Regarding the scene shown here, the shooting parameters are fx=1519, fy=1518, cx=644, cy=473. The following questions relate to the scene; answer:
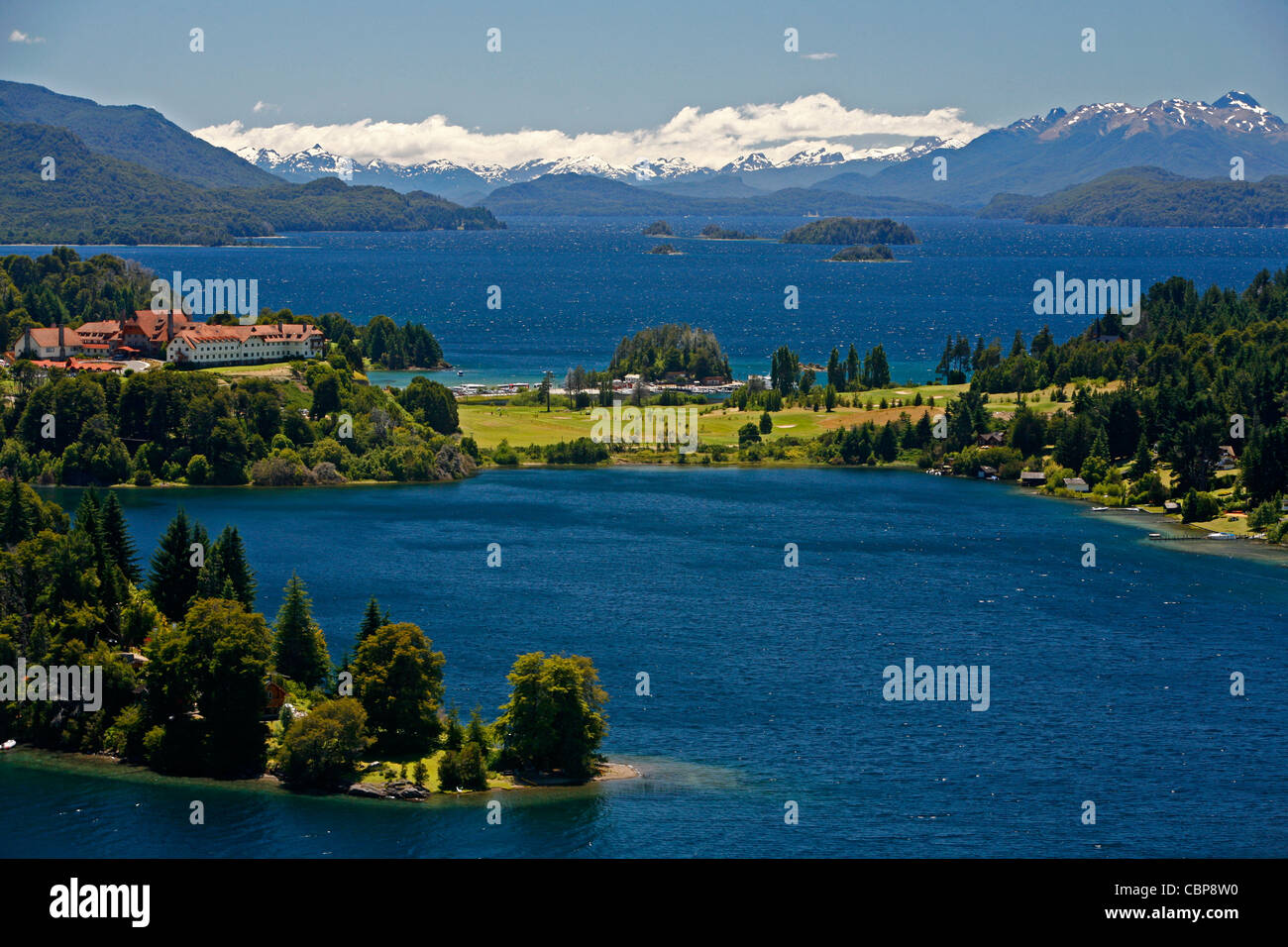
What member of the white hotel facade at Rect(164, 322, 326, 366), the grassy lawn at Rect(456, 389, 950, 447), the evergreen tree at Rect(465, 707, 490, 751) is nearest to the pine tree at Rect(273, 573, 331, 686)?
the evergreen tree at Rect(465, 707, 490, 751)

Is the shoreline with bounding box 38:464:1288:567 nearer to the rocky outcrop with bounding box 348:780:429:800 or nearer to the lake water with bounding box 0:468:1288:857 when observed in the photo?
the lake water with bounding box 0:468:1288:857

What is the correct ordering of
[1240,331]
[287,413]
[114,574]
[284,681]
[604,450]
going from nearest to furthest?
[284,681], [114,574], [287,413], [604,450], [1240,331]

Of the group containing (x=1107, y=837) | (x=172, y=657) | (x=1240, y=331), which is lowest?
(x=1107, y=837)

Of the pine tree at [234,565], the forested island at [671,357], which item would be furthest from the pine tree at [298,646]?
the forested island at [671,357]

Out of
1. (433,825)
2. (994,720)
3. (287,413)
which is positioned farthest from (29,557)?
(287,413)

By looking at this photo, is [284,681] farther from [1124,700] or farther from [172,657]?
[1124,700]

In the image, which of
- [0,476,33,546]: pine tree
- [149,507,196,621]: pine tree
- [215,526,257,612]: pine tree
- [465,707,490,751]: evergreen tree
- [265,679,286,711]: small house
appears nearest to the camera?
[465,707,490,751]: evergreen tree
